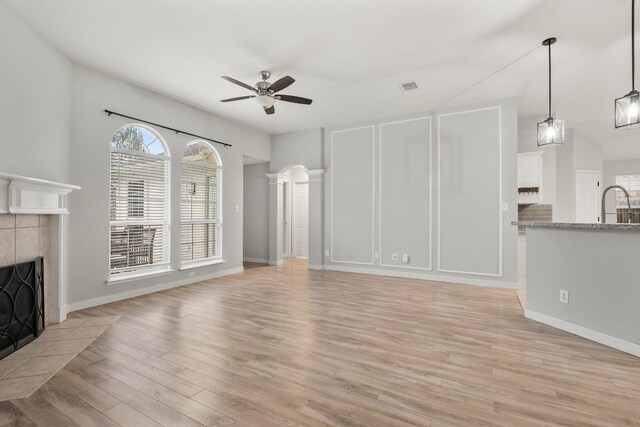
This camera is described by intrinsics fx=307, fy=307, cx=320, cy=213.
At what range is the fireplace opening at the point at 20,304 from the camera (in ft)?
8.47

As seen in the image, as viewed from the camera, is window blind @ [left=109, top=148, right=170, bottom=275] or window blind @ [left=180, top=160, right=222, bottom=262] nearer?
window blind @ [left=109, top=148, right=170, bottom=275]

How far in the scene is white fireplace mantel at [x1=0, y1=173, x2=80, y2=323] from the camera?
2615 mm

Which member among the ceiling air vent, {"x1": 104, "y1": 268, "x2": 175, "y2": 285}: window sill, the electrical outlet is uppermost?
the ceiling air vent

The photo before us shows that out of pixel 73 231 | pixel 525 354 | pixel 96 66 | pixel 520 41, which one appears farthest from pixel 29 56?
pixel 525 354

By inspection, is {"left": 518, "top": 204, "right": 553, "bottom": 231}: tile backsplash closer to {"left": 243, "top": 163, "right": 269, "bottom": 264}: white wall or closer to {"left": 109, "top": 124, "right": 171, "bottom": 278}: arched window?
{"left": 243, "top": 163, "right": 269, "bottom": 264}: white wall

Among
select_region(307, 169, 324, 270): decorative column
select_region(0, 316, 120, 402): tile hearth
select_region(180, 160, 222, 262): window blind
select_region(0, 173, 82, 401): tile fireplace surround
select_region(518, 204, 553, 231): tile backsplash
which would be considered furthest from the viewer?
select_region(307, 169, 324, 270): decorative column

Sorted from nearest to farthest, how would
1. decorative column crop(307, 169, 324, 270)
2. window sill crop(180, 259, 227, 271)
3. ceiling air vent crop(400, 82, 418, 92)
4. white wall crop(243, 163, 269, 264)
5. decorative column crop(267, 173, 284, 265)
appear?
ceiling air vent crop(400, 82, 418, 92), window sill crop(180, 259, 227, 271), decorative column crop(307, 169, 324, 270), decorative column crop(267, 173, 284, 265), white wall crop(243, 163, 269, 264)

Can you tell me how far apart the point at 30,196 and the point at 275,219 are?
4.91 metres

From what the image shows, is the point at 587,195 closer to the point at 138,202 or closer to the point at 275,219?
the point at 275,219

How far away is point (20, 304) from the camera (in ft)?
9.16

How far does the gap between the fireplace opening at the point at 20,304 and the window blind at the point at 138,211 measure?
1217 millimetres

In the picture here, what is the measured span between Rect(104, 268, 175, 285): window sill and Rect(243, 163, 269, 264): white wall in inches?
115

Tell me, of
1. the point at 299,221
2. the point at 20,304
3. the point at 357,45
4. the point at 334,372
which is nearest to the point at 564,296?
the point at 334,372

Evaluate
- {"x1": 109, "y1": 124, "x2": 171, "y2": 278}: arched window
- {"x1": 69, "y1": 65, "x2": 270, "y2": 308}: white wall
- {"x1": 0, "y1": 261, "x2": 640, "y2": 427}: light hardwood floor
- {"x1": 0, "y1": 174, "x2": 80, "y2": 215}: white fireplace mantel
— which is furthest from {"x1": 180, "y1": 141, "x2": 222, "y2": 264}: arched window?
{"x1": 0, "y1": 174, "x2": 80, "y2": 215}: white fireplace mantel
